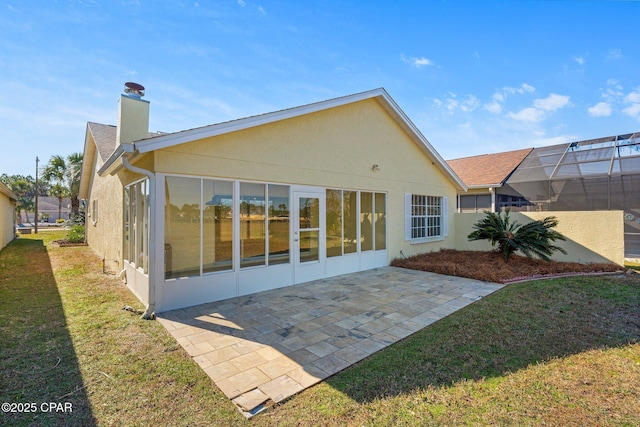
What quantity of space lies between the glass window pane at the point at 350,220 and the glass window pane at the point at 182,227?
4.42 metres

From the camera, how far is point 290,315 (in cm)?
530

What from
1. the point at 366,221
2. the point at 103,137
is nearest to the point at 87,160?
the point at 103,137

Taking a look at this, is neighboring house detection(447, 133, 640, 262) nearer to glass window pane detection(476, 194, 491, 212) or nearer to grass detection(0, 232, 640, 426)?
glass window pane detection(476, 194, 491, 212)

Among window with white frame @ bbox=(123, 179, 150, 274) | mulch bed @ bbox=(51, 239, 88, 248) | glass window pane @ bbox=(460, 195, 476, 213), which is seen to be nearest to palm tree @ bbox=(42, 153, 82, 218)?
mulch bed @ bbox=(51, 239, 88, 248)

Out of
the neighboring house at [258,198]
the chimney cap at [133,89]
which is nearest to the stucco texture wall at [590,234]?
the neighboring house at [258,198]

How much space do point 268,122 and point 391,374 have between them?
556 cm

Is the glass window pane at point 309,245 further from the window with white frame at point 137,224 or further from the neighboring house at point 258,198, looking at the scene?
the window with white frame at point 137,224

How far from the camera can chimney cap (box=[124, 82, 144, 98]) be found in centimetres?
689

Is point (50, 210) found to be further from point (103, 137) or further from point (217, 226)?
point (217, 226)

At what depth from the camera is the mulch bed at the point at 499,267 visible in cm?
827

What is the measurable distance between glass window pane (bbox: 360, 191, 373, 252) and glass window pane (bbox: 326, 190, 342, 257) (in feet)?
3.30

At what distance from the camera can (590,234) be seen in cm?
988

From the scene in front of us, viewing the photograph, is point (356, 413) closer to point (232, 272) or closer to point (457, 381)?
point (457, 381)

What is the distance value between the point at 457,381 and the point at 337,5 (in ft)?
32.4
